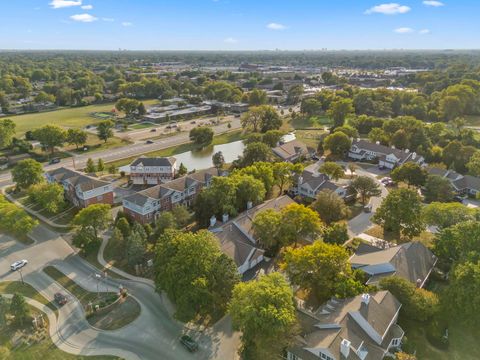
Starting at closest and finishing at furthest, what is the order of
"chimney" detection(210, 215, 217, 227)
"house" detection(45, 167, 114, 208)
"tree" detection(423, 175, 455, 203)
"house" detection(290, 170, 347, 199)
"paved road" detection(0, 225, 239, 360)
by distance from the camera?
"paved road" detection(0, 225, 239, 360) < "chimney" detection(210, 215, 217, 227) < "house" detection(45, 167, 114, 208) < "tree" detection(423, 175, 455, 203) < "house" detection(290, 170, 347, 199)

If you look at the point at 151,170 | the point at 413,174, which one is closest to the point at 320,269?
the point at 413,174

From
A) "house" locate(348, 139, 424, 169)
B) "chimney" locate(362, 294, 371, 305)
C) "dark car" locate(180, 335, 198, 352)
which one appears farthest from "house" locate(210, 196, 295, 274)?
"house" locate(348, 139, 424, 169)

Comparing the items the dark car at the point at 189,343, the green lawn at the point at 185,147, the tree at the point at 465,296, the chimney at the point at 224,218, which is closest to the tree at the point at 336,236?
the tree at the point at 465,296

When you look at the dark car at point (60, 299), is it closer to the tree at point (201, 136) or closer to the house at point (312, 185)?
the house at point (312, 185)

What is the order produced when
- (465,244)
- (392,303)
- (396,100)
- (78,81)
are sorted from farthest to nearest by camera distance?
(78,81)
(396,100)
(465,244)
(392,303)

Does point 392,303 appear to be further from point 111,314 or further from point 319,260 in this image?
point 111,314

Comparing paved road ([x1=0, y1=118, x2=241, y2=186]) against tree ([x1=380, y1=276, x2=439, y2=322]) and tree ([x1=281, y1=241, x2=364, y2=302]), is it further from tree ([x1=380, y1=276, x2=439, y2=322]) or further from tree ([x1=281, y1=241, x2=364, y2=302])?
tree ([x1=380, y1=276, x2=439, y2=322])

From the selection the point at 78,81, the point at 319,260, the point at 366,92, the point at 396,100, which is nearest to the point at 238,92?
the point at 366,92

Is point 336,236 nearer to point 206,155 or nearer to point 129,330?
point 129,330
